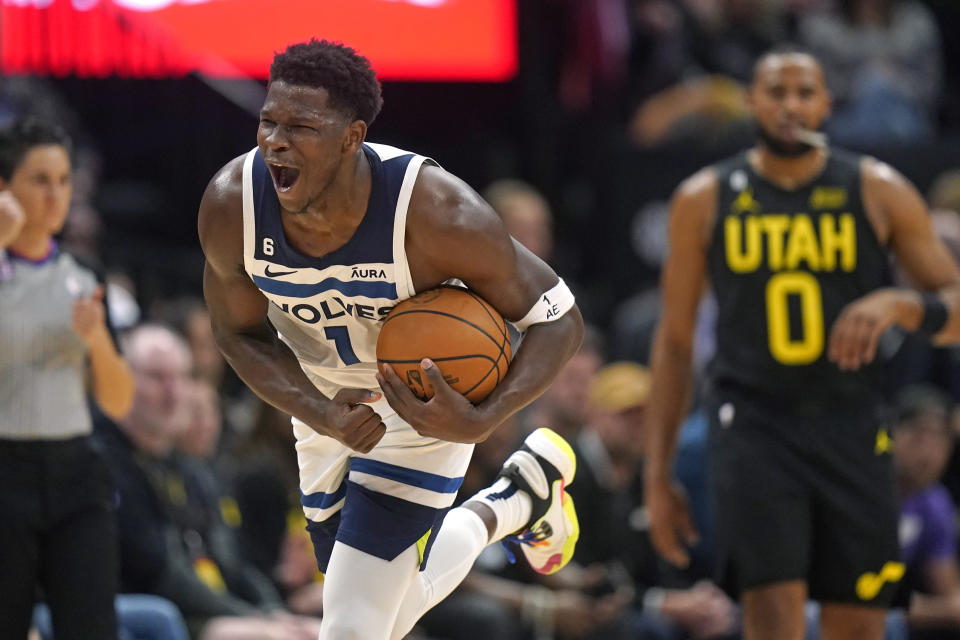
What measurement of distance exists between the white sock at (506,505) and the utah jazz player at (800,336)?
779mm

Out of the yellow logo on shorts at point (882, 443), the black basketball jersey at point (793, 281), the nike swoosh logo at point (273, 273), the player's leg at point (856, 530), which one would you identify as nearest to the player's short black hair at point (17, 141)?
the nike swoosh logo at point (273, 273)

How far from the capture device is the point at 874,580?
514 cm

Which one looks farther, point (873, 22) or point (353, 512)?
point (873, 22)

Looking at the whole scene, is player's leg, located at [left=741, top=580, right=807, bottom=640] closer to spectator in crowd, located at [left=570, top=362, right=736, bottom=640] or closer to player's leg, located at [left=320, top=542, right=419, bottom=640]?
player's leg, located at [left=320, top=542, right=419, bottom=640]

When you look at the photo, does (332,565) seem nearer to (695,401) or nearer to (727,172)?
(727,172)

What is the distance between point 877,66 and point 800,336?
618 cm

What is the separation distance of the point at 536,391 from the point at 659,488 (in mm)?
1636

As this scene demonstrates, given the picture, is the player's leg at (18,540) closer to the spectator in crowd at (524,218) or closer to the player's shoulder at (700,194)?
the player's shoulder at (700,194)

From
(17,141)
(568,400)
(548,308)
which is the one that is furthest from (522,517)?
(568,400)

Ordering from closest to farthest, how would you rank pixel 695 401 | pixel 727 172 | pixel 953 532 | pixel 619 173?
1. pixel 727 172
2. pixel 953 532
3. pixel 695 401
4. pixel 619 173

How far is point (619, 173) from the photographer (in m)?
10.1

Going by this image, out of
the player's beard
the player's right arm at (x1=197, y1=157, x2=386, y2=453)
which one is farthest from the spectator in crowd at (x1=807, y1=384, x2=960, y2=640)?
the player's right arm at (x1=197, y1=157, x2=386, y2=453)

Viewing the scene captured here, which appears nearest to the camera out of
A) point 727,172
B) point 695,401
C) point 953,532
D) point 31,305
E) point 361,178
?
point 361,178

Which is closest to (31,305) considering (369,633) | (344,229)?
(344,229)
